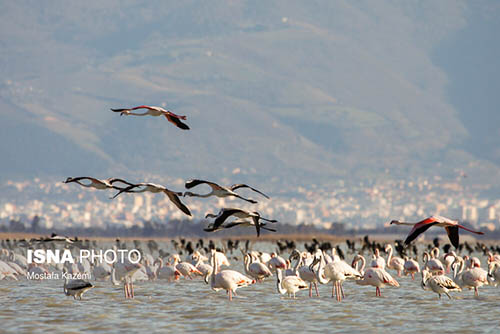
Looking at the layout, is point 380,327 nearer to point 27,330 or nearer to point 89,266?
point 27,330

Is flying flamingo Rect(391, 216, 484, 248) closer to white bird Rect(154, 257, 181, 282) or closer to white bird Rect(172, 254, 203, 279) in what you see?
white bird Rect(172, 254, 203, 279)

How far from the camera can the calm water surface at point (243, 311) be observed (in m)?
24.9

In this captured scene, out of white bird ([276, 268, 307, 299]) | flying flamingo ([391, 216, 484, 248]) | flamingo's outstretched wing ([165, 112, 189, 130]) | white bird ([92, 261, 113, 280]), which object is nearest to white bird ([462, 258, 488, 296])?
white bird ([276, 268, 307, 299])

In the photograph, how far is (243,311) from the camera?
27.9 metres

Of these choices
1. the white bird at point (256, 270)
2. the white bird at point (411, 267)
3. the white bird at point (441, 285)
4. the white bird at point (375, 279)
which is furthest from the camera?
the white bird at point (411, 267)

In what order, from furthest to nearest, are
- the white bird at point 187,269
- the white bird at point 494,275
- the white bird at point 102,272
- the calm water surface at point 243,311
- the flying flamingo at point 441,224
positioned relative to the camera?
1. the white bird at point 187,269
2. the white bird at point 102,272
3. the white bird at point 494,275
4. the calm water surface at point 243,311
5. the flying flamingo at point 441,224

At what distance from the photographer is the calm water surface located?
2491cm

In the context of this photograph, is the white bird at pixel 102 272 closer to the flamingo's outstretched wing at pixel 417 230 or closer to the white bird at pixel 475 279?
the white bird at pixel 475 279

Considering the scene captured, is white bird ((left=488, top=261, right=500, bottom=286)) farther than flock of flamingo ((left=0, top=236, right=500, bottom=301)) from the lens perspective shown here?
Yes

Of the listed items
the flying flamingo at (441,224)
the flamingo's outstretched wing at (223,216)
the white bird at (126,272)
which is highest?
the flamingo's outstretched wing at (223,216)

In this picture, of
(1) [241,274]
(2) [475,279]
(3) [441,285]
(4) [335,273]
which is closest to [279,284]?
(1) [241,274]

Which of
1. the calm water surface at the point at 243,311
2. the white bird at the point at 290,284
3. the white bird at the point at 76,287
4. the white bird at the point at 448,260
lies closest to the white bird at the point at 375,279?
the calm water surface at the point at 243,311

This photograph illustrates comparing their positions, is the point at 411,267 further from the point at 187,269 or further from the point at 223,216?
the point at 223,216

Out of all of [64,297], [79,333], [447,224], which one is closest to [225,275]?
[64,297]
